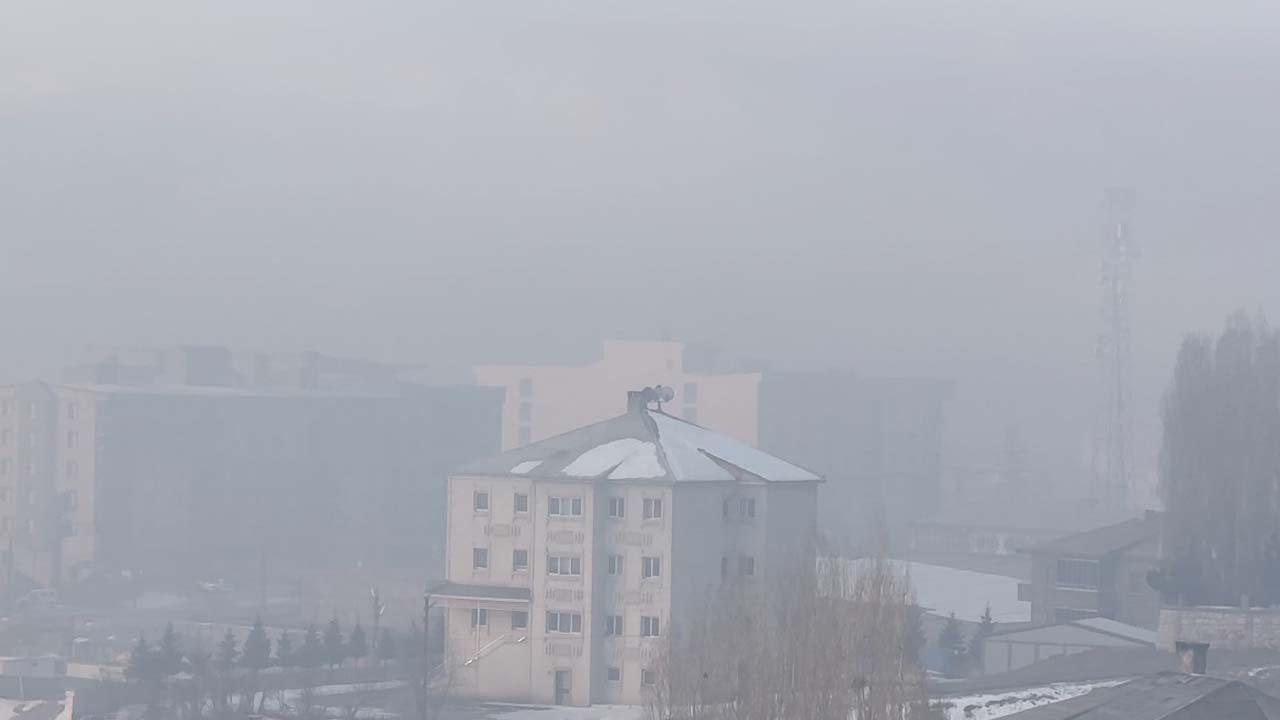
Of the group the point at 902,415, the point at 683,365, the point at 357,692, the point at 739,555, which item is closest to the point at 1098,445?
the point at 902,415

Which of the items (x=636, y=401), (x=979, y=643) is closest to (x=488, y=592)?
(x=636, y=401)

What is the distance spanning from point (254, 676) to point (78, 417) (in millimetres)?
23953

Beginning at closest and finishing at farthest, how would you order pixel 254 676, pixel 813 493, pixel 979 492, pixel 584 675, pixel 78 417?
pixel 254 676 < pixel 584 675 < pixel 813 493 < pixel 78 417 < pixel 979 492

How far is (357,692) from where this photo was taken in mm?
25938

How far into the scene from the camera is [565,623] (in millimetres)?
27469

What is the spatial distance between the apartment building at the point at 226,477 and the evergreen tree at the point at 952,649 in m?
19.2

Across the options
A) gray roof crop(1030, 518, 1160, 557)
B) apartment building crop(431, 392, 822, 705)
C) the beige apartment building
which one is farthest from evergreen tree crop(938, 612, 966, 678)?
the beige apartment building

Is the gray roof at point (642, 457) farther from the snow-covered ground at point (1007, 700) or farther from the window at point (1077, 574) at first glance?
the snow-covered ground at point (1007, 700)

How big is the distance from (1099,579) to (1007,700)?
11425mm

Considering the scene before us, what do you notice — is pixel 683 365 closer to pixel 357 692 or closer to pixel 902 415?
pixel 902 415

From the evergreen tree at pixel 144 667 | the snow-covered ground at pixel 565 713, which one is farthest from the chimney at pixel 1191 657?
the evergreen tree at pixel 144 667

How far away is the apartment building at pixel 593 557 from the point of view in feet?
89.4

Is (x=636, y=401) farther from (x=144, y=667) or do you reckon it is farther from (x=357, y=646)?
(x=144, y=667)

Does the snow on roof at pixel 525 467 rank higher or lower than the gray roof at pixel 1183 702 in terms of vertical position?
higher
